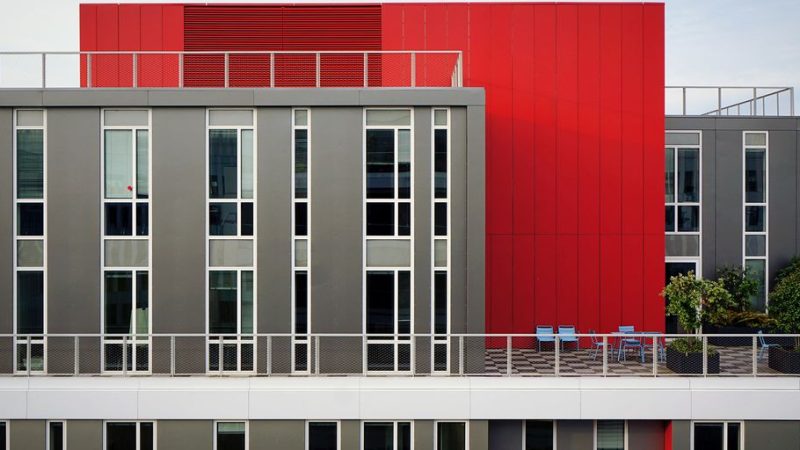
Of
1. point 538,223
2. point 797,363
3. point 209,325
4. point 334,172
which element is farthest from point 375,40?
point 797,363

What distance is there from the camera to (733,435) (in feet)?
37.0

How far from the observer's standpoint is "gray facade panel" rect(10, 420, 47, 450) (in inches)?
433

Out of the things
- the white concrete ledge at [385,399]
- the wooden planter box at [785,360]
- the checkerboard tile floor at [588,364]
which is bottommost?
the white concrete ledge at [385,399]

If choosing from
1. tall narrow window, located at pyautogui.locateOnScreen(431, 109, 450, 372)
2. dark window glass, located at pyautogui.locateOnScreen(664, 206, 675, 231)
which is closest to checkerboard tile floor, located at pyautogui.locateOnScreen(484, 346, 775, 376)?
tall narrow window, located at pyautogui.locateOnScreen(431, 109, 450, 372)

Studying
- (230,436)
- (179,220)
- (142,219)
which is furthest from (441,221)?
(142,219)

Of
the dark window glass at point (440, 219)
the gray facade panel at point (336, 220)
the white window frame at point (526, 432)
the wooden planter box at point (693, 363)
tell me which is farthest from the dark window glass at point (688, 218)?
the gray facade panel at point (336, 220)

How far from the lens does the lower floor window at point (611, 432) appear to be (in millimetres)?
11523

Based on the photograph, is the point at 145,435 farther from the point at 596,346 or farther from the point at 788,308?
the point at 788,308

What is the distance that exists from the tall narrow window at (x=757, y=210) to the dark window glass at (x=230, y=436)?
15054 millimetres

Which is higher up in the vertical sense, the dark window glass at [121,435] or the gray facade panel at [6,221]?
the gray facade panel at [6,221]

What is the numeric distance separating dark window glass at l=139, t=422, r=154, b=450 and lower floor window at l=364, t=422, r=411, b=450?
427 centimetres

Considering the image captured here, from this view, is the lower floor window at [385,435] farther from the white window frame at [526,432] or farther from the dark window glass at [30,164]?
the dark window glass at [30,164]

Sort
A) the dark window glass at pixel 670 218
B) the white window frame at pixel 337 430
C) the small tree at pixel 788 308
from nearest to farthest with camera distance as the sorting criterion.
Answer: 1. the white window frame at pixel 337 430
2. the small tree at pixel 788 308
3. the dark window glass at pixel 670 218

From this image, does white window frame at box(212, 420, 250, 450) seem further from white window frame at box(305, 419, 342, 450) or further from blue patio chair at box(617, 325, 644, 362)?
blue patio chair at box(617, 325, 644, 362)
